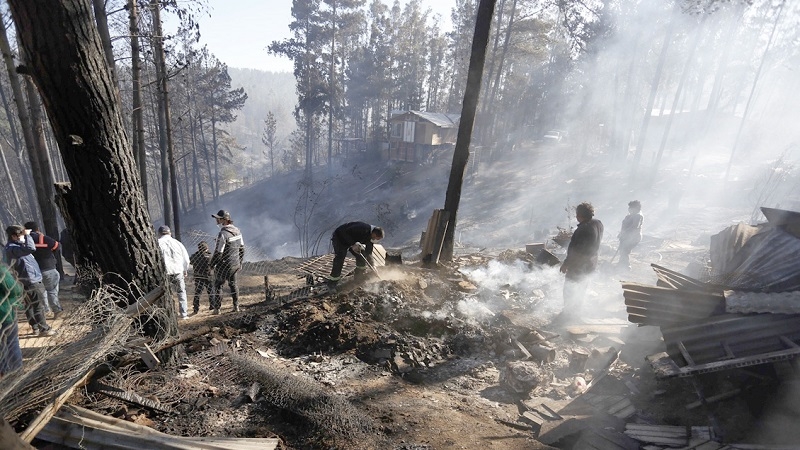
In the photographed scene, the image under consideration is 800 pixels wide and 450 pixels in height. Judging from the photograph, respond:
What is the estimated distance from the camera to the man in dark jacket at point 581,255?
6.48 metres

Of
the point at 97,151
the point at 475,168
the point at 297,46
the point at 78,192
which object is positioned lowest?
the point at 475,168

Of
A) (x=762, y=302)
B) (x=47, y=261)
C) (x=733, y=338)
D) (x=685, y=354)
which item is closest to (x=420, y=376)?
(x=685, y=354)

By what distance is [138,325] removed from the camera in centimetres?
395

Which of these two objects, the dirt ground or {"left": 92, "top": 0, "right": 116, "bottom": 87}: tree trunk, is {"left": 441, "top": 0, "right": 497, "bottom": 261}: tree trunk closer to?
the dirt ground

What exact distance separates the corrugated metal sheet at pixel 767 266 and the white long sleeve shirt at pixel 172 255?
27.4ft

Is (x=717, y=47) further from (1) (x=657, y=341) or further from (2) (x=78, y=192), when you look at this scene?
(2) (x=78, y=192)

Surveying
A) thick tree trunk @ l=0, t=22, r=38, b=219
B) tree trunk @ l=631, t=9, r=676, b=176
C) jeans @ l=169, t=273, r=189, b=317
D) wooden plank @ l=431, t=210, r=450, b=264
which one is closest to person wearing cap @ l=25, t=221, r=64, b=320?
jeans @ l=169, t=273, r=189, b=317

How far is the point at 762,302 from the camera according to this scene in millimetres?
4551

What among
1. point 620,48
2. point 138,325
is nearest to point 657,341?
point 138,325

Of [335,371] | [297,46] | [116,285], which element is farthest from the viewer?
[297,46]

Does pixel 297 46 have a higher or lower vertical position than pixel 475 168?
higher

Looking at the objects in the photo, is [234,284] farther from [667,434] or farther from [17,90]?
[17,90]

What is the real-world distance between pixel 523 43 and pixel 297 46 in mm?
19046

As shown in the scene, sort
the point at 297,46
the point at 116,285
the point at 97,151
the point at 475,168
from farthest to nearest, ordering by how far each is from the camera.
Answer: the point at 297,46 < the point at 475,168 < the point at 116,285 < the point at 97,151
